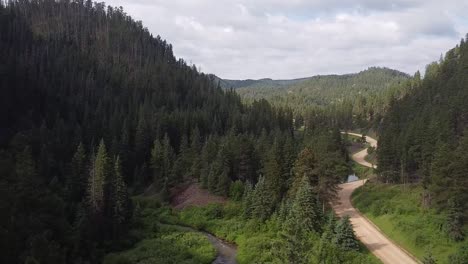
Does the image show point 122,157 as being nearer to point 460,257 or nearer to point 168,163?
point 168,163

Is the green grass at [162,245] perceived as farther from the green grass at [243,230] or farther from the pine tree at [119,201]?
the green grass at [243,230]

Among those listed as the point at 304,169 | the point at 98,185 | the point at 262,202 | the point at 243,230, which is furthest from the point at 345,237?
the point at 98,185

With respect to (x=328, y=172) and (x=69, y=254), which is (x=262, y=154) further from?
(x=69, y=254)

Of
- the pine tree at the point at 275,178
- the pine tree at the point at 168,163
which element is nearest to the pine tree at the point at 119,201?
the pine tree at the point at 275,178

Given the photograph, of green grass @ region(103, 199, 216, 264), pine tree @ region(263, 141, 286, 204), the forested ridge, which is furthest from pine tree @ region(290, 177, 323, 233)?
green grass @ region(103, 199, 216, 264)

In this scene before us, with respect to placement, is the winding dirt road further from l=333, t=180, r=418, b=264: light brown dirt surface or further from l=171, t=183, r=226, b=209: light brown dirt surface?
l=171, t=183, r=226, b=209: light brown dirt surface

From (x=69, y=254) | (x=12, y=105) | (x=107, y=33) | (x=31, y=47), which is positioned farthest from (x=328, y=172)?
(x=107, y=33)
